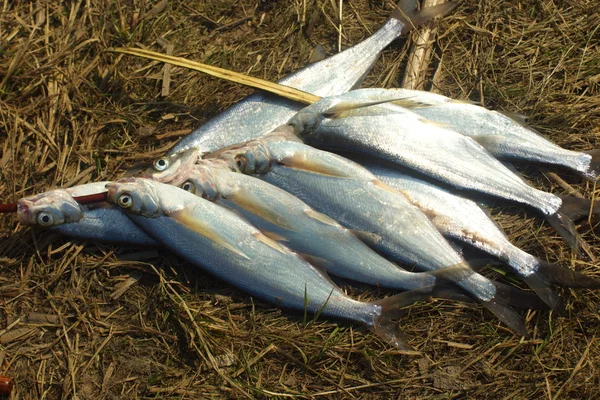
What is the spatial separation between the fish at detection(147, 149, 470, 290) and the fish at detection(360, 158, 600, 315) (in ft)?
1.33

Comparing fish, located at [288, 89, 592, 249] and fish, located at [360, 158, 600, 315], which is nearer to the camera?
fish, located at [360, 158, 600, 315]

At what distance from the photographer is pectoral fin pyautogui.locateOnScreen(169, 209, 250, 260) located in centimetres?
354

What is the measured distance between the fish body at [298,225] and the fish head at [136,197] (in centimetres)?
24

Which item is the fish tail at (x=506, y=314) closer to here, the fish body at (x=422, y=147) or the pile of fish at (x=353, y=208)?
the pile of fish at (x=353, y=208)

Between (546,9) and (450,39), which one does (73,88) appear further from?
(546,9)

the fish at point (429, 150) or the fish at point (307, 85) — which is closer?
the fish at point (429, 150)

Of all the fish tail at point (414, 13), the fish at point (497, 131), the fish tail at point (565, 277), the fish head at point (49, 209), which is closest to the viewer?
the fish tail at point (565, 277)

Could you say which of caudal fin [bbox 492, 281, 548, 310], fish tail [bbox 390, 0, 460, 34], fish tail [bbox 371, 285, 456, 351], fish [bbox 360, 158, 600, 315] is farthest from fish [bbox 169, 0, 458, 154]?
caudal fin [bbox 492, 281, 548, 310]

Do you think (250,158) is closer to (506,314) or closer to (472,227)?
(472,227)

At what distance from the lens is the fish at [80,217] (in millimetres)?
3686

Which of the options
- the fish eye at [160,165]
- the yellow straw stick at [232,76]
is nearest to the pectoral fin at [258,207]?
the fish eye at [160,165]

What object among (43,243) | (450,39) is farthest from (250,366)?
(450,39)

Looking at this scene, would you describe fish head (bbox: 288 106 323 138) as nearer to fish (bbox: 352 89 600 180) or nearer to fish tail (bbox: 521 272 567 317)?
fish (bbox: 352 89 600 180)

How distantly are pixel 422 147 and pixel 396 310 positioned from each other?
1.12 meters
